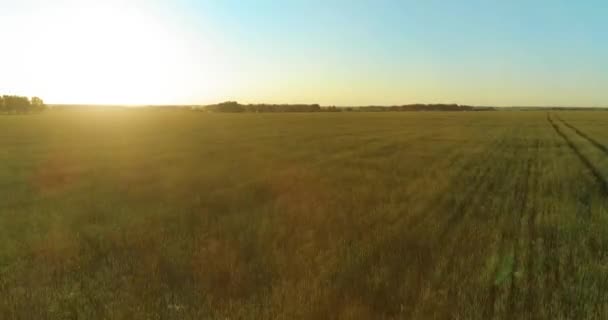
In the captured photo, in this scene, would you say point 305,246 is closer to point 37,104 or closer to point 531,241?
point 531,241

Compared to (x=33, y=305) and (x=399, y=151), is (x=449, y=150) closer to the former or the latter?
(x=399, y=151)

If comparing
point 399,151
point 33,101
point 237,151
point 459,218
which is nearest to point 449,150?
point 399,151

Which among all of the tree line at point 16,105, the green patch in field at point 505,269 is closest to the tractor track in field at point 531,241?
the green patch in field at point 505,269

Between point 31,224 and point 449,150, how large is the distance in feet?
65.6

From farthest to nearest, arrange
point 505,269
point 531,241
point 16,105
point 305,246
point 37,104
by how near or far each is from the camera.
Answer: point 37,104 → point 16,105 → point 531,241 → point 305,246 → point 505,269

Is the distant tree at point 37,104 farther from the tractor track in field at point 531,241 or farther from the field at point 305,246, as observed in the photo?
the tractor track in field at point 531,241

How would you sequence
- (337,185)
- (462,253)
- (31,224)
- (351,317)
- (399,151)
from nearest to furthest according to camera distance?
(351,317) → (462,253) → (31,224) → (337,185) → (399,151)

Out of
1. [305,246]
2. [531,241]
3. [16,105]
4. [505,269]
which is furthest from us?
[16,105]

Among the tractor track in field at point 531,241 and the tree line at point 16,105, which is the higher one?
the tree line at point 16,105

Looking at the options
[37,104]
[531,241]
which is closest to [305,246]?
[531,241]

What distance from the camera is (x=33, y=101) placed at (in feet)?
554

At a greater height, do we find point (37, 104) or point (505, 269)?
point (37, 104)

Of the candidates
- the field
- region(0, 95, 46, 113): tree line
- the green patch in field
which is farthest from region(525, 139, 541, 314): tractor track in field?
region(0, 95, 46, 113): tree line

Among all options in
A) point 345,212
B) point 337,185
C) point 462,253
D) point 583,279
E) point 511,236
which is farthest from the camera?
point 337,185
